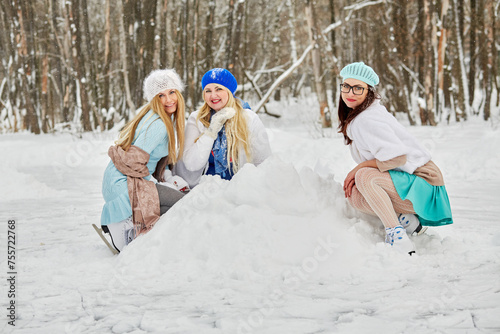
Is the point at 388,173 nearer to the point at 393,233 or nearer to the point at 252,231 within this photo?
the point at 393,233

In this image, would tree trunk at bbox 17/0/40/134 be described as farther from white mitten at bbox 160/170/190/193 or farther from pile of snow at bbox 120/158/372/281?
pile of snow at bbox 120/158/372/281

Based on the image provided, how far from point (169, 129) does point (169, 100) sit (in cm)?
22

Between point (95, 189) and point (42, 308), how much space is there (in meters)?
4.78

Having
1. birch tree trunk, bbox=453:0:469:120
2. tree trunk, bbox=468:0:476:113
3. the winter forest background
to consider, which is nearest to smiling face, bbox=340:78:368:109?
the winter forest background

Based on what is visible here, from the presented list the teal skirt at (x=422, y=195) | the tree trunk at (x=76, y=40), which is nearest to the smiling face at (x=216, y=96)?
the teal skirt at (x=422, y=195)

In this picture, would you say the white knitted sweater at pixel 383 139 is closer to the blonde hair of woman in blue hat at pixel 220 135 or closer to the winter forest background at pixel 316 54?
the blonde hair of woman in blue hat at pixel 220 135

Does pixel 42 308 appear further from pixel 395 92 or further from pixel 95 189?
pixel 395 92

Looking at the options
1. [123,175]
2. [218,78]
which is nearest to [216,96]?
[218,78]

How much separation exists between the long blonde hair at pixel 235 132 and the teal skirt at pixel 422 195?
1.15 metres

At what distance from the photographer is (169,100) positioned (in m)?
3.58

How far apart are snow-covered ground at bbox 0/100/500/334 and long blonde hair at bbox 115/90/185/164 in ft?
1.39

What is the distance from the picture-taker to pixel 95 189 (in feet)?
23.0

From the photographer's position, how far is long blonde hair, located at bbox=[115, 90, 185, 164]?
11.5ft

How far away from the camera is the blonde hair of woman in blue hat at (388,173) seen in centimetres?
302
